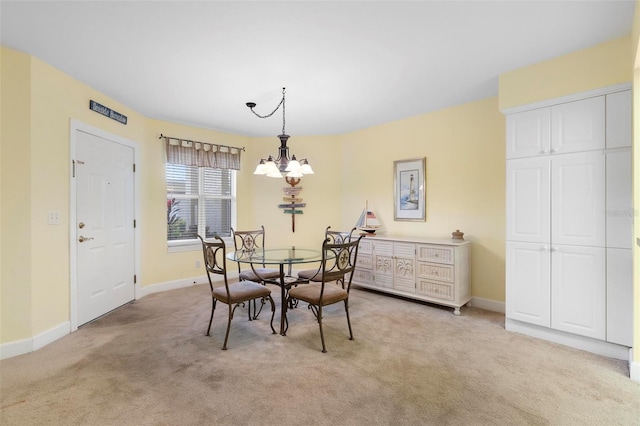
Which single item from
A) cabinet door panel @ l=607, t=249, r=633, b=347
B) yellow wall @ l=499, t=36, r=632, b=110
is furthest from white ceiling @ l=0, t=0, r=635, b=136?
cabinet door panel @ l=607, t=249, r=633, b=347

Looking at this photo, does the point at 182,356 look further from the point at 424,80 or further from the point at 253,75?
the point at 424,80

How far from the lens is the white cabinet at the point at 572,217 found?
2340mm

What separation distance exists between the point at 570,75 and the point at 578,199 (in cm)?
109

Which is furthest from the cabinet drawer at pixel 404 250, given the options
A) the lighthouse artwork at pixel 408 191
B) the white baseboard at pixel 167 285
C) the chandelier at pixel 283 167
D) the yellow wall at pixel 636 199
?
the white baseboard at pixel 167 285

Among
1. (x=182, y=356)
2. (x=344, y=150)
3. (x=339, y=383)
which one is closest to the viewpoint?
(x=339, y=383)

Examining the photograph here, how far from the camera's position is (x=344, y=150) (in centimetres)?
518

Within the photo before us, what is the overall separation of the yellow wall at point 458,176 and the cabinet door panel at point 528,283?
63cm

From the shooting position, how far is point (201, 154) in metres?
4.62

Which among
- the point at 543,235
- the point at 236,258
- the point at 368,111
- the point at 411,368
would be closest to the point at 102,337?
the point at 236,258

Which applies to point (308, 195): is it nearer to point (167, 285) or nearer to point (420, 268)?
point (420, 268)

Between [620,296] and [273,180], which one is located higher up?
[273,180]

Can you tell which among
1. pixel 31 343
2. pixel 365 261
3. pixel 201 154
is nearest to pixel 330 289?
pixel 365 261

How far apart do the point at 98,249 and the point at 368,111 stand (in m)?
3.71

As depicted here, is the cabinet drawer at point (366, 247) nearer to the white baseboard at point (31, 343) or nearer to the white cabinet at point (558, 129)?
the white cabinet at point (558, 129)
